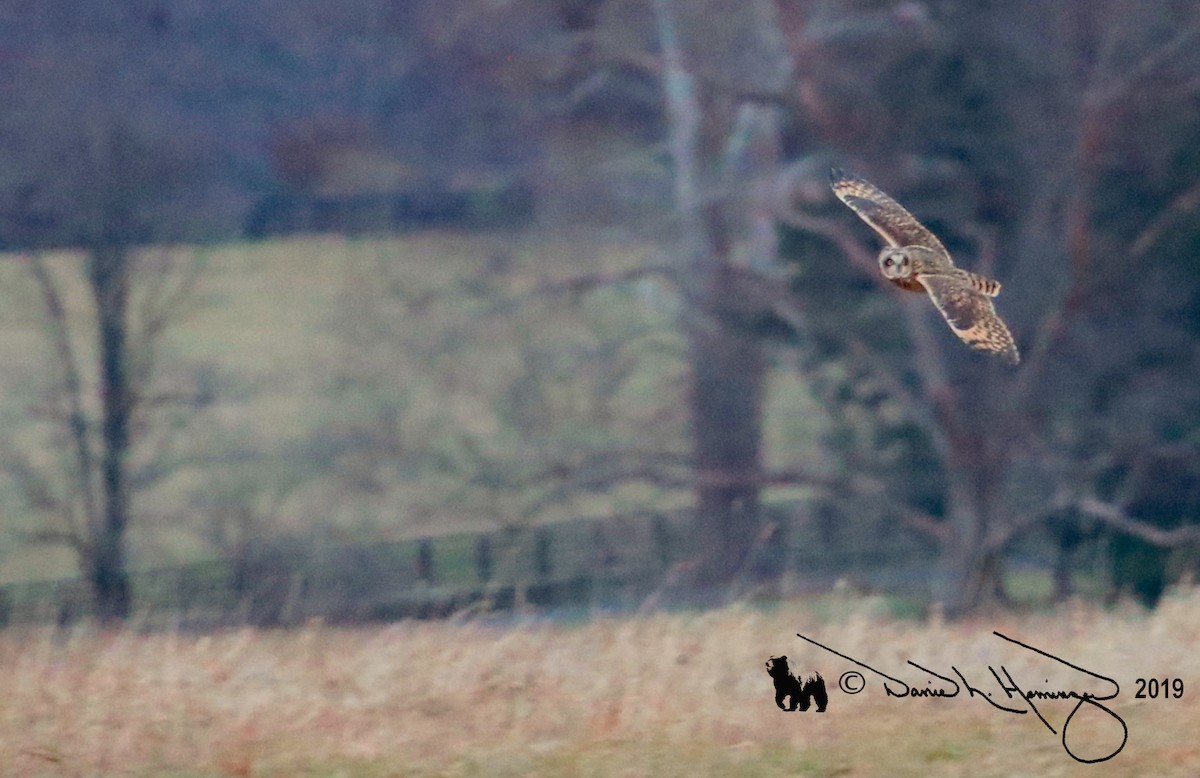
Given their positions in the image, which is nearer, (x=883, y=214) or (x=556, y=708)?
Answer: (x=556, y=708)

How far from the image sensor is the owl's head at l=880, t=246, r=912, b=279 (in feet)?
22.2

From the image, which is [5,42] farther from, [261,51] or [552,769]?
[552,769]

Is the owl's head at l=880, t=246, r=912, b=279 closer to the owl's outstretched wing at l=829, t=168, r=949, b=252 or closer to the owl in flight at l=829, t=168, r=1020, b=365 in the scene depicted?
the owl in flight at l=829, t=168, r=1020, b=365

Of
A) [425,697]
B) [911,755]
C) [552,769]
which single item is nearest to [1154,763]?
[911,755]

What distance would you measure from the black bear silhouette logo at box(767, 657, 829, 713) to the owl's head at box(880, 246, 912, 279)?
Result: 68.7 inches

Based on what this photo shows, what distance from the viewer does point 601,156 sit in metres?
25.6

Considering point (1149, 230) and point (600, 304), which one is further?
point (600, 304)

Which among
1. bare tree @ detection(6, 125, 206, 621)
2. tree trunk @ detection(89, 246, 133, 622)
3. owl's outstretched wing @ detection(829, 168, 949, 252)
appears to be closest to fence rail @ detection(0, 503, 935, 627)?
tree trunk @ detection(89, 246, 133, 622)

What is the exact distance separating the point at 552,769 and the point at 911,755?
4.51 ft
